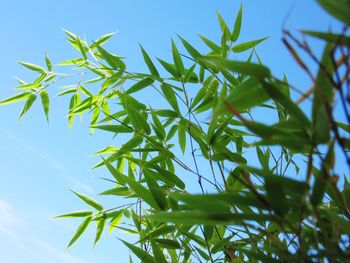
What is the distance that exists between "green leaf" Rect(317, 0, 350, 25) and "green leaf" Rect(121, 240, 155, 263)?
854 mm

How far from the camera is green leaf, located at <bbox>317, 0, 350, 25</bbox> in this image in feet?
2.01

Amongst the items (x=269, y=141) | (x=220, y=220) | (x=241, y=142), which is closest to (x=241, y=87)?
(x=269, y=141)

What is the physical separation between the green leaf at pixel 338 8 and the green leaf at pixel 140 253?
85cm

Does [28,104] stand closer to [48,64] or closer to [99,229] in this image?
[48,64]

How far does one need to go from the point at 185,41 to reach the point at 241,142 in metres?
0.44

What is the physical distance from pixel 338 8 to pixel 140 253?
95 centimetres

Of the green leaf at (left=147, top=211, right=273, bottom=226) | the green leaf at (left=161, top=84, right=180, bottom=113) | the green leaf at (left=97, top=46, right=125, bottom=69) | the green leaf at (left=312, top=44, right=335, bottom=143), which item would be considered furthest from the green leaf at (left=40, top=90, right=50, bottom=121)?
the green leaf at (left=312, top=44, right=335, bottom=143)

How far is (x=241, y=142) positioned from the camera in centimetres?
171

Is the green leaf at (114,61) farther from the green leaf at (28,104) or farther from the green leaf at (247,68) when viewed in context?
the green leaf at (247,68)

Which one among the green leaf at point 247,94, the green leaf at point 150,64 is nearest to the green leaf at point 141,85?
the green leaf at point 150,64

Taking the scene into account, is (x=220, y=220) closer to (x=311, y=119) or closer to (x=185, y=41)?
(x=311, y=119)

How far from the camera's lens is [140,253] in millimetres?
1345

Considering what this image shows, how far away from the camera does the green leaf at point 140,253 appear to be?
4.24 feet

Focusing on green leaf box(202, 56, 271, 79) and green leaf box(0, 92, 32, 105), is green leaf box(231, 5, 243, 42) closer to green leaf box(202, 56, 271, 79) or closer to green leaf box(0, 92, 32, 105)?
green leaf box(0, 92, 32, 105)
